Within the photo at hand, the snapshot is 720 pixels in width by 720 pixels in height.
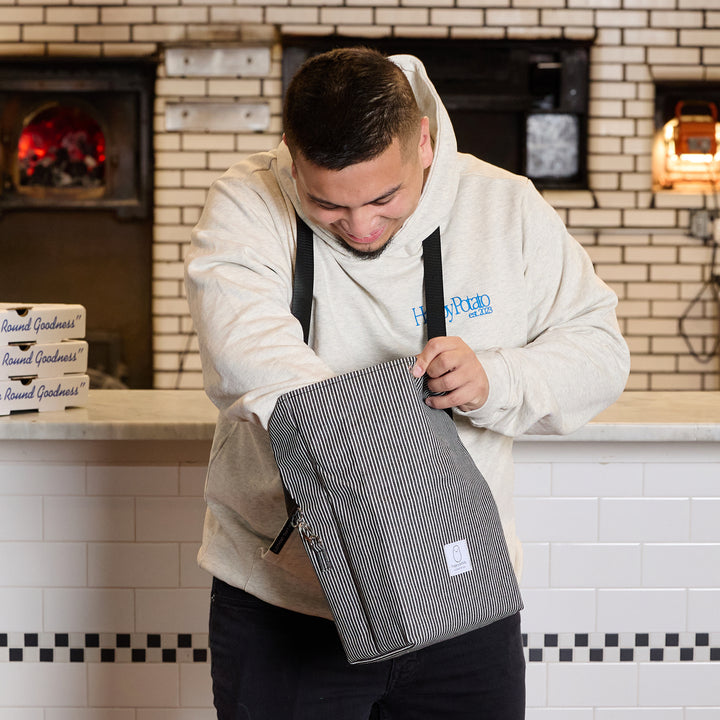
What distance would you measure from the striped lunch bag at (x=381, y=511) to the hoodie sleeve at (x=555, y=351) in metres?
0.13

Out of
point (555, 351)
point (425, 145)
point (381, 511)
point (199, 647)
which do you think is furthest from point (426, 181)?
point (199, 647)

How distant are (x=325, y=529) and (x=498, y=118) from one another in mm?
3858

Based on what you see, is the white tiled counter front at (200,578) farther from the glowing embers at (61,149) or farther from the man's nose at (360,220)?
the glowing embers at (61,149)

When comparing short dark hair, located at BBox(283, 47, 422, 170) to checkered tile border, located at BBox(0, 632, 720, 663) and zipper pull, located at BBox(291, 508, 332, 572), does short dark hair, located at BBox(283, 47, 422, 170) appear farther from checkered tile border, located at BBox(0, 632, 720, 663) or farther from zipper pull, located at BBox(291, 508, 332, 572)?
checkered tile border, located at BBox(0, 632, 720, 663)

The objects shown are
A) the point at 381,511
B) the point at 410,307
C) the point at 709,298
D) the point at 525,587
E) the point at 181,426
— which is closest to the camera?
the point at 381,511

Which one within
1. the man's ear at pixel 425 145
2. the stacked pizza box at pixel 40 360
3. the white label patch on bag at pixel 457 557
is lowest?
the white label patch on bag at pixel 457 557

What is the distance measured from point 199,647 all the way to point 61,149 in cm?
326

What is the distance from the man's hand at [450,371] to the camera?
Result: 115 cm

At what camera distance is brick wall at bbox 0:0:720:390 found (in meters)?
4.54

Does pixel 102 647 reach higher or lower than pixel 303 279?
lower

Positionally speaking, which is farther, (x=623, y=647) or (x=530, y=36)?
(x=530, y=36)

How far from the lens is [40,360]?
2074 millimetres

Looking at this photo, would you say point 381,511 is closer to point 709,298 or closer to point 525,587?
point 525,587

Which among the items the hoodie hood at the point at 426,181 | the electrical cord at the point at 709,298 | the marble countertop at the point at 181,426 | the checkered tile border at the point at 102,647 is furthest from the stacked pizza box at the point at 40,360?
the electrical cord at the point at 709,298
